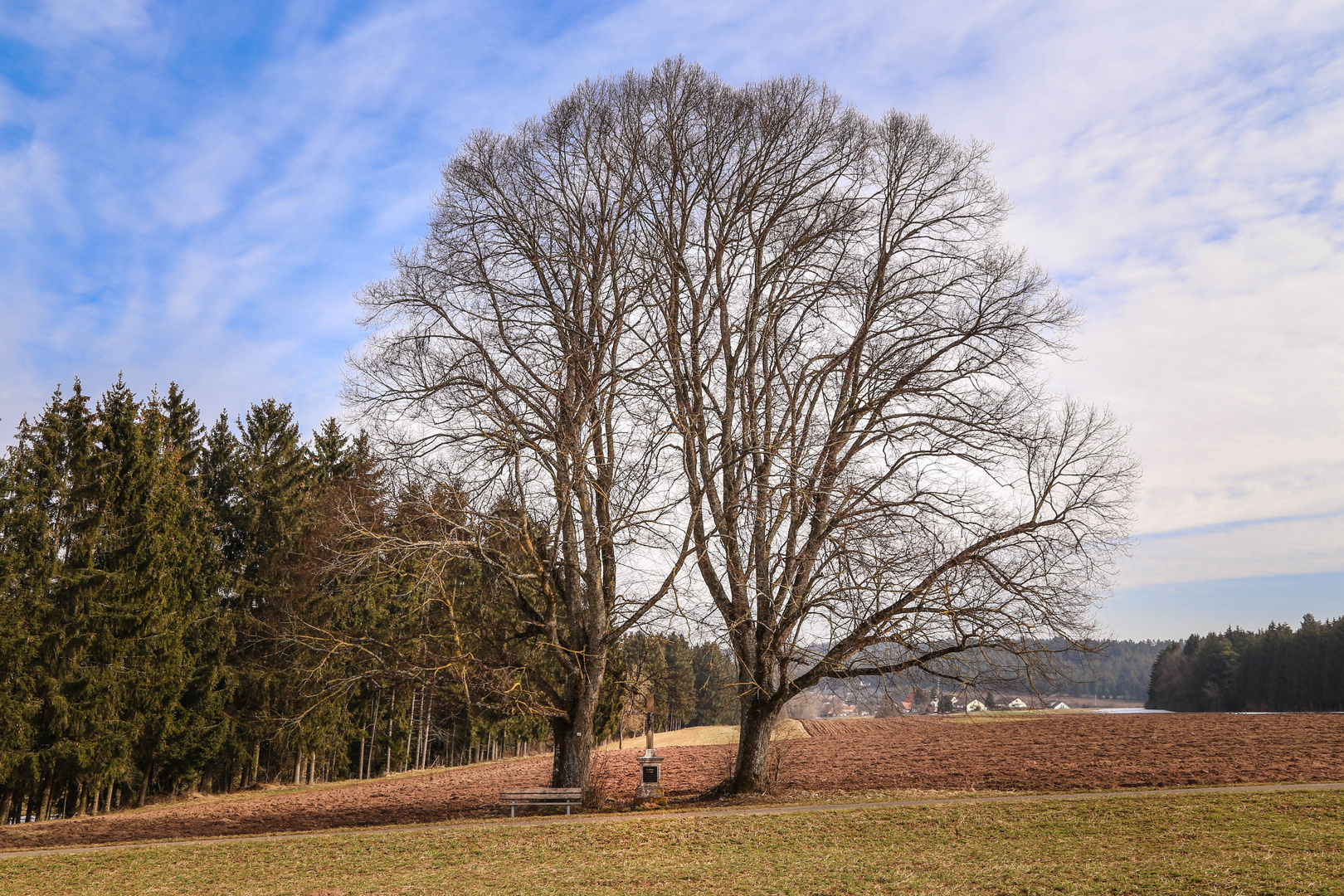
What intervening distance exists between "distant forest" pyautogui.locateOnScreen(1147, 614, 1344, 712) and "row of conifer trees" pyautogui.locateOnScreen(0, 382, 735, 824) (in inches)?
2574

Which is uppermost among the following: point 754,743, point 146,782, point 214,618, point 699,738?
point 214,618

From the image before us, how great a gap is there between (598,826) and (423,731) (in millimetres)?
30498

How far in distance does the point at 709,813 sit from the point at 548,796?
3.50 m

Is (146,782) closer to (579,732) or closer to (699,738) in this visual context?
(579,732)

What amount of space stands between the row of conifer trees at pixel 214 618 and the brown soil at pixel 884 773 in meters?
2.33

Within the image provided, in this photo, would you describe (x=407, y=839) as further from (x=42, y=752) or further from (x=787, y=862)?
(x=42, y=752)

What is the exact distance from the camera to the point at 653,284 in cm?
1667

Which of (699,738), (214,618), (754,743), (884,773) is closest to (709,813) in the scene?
(754,743)

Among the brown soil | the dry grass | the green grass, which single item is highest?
the green grass

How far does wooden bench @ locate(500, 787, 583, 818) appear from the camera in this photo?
15.5 m

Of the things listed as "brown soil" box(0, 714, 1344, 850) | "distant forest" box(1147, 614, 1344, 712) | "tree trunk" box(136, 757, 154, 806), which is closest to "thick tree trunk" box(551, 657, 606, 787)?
"brown soil" box(0, 714, 1344, 850)

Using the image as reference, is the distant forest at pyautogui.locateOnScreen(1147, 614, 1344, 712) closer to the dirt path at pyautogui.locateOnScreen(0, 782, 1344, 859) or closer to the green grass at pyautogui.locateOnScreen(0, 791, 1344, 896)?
the dirt path at pyautogui.locateOnScreen(0, 782, 1344, 859)

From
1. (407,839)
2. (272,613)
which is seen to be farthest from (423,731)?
(407,839)

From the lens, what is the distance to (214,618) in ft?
90.4
